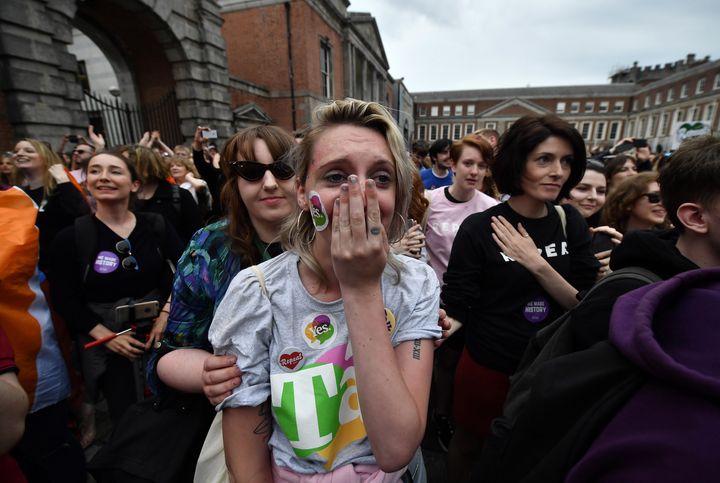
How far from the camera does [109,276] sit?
235 centimetres

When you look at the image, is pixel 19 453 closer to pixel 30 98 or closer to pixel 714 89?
pixel 30 98

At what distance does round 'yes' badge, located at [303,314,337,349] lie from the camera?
115 cm

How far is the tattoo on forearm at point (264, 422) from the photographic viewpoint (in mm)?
1120

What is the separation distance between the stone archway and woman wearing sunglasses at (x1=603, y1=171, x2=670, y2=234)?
942 cm

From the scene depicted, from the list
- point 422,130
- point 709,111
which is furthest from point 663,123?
point 422,130

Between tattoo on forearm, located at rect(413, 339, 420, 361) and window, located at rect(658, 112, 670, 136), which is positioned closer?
tattoo on forearm, located at rect(413, 339, 420, 361)

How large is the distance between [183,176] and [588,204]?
577 cm

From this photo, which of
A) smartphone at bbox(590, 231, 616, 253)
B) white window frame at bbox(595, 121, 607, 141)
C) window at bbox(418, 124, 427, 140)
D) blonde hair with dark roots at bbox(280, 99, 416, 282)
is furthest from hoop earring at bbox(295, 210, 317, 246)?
white window frame at bbox(595, 121, 607, 141)

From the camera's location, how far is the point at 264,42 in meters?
18.4

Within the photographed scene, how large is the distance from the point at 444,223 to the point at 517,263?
4.00 ft

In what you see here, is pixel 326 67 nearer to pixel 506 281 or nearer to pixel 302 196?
pixel 506 281

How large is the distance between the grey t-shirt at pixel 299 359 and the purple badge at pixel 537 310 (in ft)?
3.51

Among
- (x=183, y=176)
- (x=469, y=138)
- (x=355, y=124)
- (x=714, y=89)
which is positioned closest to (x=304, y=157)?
(x=355, y=124)

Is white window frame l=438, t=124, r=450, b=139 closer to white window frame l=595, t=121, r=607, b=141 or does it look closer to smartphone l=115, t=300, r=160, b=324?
white window frame l=595, t=121, r=607, b=141
